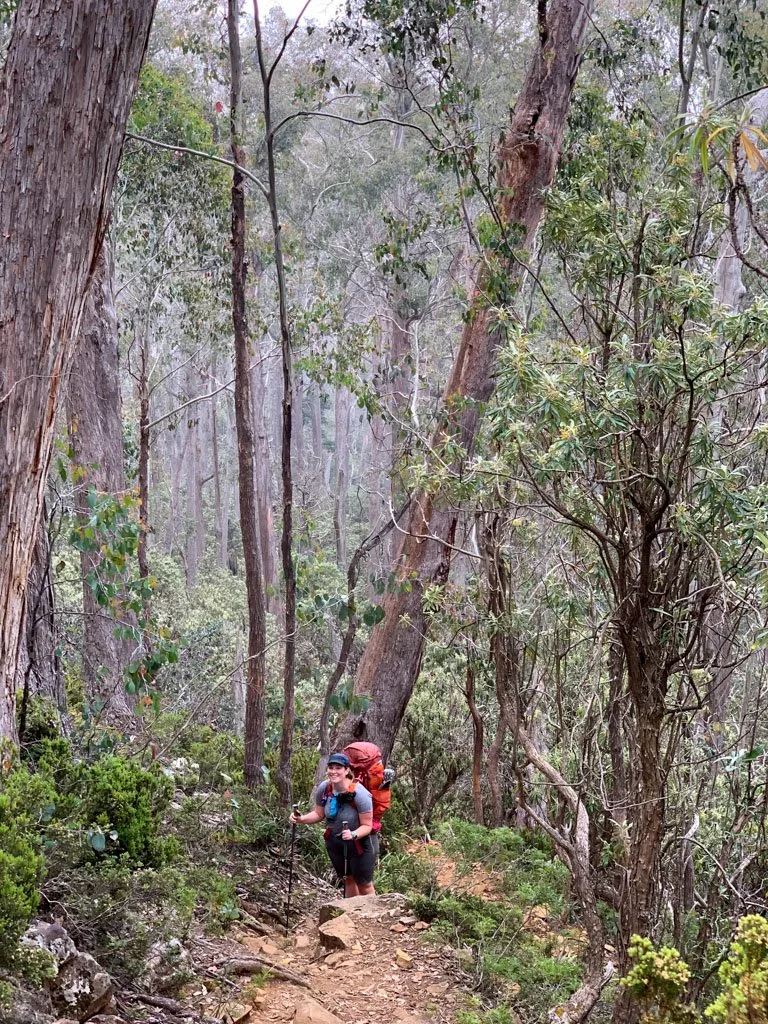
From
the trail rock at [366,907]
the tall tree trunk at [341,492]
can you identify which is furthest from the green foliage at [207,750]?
the tall tree trunk at [341,492]

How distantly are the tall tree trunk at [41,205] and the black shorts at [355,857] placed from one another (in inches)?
129

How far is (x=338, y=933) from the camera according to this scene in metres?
5.55

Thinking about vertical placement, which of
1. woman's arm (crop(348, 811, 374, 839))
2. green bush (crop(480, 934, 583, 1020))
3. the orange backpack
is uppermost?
the orange backpack

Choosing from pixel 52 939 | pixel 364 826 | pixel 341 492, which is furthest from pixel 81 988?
pixel 341 492

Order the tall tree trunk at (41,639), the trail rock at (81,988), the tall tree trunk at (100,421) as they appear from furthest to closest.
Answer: the tall tree trunk at (100,421) → the tall tree trunk at (41,639) → the trail rock at (81,988)

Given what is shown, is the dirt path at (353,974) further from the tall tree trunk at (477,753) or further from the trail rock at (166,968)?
the tall tree trunk at (477,753)

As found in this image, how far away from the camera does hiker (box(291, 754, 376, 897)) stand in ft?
20.6

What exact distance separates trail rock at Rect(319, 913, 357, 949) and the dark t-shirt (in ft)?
2.44

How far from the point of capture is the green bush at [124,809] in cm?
442

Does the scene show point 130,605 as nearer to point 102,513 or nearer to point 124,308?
point 102,513

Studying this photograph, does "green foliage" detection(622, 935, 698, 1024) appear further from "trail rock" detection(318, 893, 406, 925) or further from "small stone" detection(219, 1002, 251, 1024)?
"trail rock" detection(318, 893, 406, 925)

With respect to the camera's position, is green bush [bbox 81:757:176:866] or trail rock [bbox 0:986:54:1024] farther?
green bush [bbox 81:757:176:866]

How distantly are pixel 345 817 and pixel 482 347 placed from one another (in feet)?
13.7

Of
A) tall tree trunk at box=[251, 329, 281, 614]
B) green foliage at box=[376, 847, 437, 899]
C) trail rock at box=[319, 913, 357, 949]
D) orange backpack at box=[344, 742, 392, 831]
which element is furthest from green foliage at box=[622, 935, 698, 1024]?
tall tree trunk at box=[251, 329, 281, 614]
